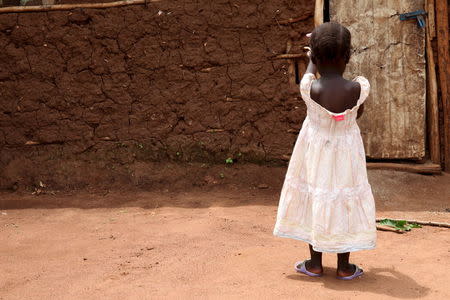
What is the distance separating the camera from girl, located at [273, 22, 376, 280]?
10.4 ft

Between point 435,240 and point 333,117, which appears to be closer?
point 333,117

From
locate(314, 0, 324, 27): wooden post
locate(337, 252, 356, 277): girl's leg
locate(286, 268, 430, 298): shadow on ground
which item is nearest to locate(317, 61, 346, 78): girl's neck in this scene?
locate(337, 252, 356, 277): girl's leg

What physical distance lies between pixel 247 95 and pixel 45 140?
2.02 metres

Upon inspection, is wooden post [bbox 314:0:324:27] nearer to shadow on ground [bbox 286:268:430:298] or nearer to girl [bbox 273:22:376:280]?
girl [bbox 273:22:376:280]

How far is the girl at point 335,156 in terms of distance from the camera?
3180mm

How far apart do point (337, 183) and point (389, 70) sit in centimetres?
282

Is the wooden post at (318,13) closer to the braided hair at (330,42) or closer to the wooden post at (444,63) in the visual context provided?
the wooden post at (444,63)

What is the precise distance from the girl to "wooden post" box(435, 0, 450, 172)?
2.80 meters

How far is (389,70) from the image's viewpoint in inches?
225

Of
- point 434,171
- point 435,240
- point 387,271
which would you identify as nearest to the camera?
point 387,271

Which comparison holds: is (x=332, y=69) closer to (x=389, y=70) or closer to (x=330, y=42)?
(x=330, y=42)

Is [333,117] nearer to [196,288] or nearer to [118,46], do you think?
[196,288]

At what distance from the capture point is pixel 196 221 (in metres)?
4.72

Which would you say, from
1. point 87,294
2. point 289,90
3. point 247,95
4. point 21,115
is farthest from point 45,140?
point 87,294
